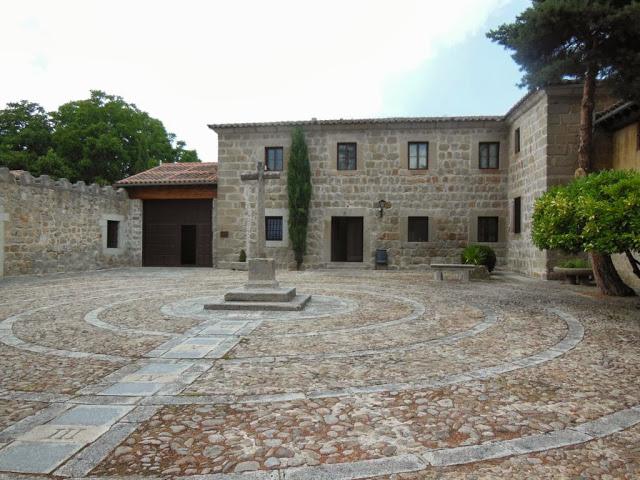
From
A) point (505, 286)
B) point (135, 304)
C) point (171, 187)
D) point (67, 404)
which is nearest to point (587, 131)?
point (505, 286)

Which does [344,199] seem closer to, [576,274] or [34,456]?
[576,274]

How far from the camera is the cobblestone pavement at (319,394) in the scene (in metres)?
2.67

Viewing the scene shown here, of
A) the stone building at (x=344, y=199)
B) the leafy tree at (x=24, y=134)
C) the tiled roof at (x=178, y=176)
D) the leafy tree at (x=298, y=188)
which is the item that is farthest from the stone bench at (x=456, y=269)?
the leafy tree at (x=24, y=134)

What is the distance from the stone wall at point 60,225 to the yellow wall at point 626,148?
57.8 ft

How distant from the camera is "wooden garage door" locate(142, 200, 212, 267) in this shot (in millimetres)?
19359

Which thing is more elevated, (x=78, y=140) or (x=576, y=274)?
(x=78, y=140)

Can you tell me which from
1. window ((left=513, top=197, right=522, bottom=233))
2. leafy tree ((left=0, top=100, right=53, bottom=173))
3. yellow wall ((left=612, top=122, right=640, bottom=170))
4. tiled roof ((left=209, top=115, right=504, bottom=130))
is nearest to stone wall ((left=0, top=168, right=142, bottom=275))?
tiled roof ((left=209, top=115, right=504, bottom=130))

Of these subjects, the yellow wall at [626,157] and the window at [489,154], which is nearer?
the yellow wall at [626,157]

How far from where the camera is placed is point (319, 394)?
12.3 ft

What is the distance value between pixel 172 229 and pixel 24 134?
14.0 m

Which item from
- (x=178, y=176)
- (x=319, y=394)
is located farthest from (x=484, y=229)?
(x=319, y=394)

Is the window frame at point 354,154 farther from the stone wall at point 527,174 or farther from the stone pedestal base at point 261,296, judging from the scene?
the stone pedestal base at point 261,296

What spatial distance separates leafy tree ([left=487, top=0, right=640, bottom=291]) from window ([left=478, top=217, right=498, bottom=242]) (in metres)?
7.21

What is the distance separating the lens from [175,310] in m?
7.83
